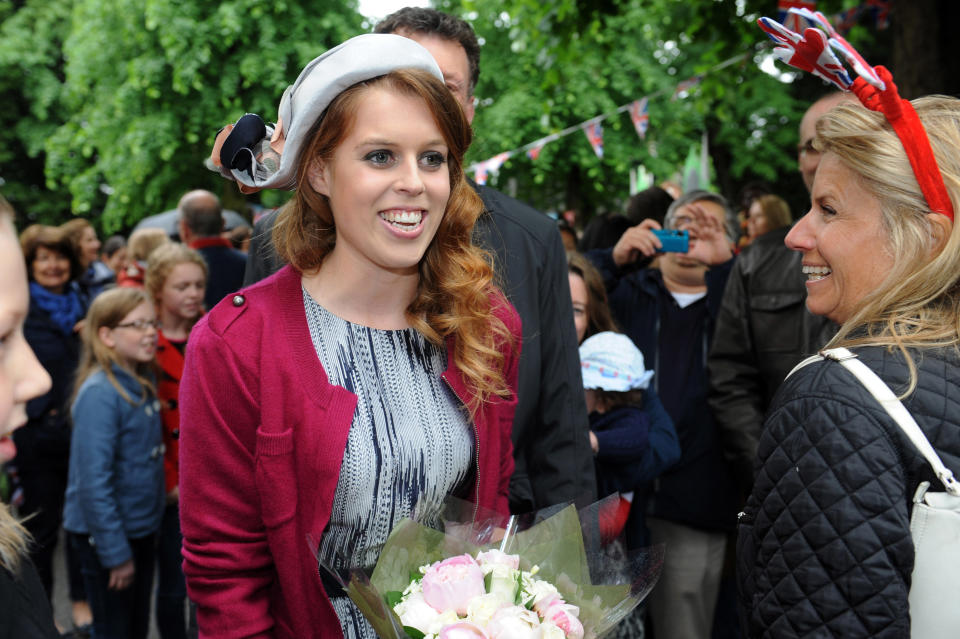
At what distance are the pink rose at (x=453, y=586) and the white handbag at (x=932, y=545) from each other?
2.48ft

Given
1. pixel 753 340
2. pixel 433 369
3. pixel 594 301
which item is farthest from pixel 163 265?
pixel 433 369

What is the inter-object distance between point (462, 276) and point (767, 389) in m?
2.16

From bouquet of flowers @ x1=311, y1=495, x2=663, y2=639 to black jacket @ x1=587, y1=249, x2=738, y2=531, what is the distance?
2.36 meters

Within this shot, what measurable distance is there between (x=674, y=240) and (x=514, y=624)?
119 inches

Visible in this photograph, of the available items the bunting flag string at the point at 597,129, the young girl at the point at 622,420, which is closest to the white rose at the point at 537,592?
the young girl at the point at 622,420

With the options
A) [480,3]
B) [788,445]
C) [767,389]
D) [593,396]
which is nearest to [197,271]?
[593,396]

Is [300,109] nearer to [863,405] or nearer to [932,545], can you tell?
[863,405]

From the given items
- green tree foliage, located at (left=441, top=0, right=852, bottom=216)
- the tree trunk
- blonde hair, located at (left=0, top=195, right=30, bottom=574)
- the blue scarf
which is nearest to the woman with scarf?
the blue scarf

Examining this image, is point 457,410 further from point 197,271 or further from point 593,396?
point 197,271

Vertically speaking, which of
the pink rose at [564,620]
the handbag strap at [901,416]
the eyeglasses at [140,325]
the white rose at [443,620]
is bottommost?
the eyeglasses at [140,325]

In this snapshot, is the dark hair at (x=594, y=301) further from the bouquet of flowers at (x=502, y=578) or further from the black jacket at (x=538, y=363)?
the bouquet of flowers at (x=502, y=578)

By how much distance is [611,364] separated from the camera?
3.39m

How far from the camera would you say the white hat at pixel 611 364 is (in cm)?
335

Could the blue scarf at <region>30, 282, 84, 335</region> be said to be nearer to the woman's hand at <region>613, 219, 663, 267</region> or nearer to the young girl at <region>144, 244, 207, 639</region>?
the young girl at <region>144, 244, 207, 639</region>
